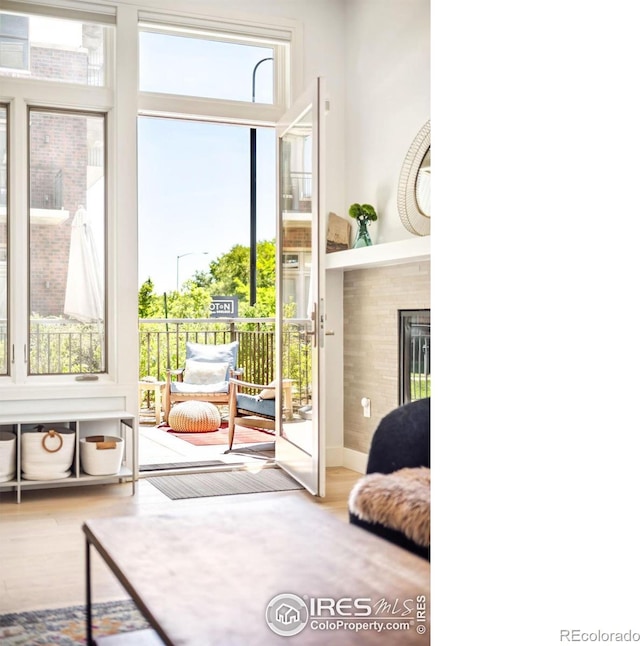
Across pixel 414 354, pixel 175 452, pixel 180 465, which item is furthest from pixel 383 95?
pixel 175 452

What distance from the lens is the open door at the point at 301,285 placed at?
2.91 metres

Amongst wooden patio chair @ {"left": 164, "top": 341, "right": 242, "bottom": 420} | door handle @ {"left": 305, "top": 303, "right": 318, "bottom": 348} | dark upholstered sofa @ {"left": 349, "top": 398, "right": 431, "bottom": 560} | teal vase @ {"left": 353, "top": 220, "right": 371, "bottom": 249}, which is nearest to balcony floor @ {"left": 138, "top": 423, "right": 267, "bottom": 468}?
wooden patio chair @ {"left": 164, "top": 341, "right": 242, "bottom": 420}

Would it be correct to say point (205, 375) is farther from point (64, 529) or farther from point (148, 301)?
point (64, 529)

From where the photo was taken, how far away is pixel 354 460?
3412 mm

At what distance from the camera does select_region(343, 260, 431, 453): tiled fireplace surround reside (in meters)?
2.95

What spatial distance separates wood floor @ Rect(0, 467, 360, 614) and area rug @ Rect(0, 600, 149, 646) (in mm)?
52

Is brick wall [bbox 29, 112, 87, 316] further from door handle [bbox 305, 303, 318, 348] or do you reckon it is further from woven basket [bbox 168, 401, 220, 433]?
woven basket [bbox 168, 401, 220, 433]

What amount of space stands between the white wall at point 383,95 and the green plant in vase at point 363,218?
0.16 ft

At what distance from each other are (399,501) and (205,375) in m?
4.01

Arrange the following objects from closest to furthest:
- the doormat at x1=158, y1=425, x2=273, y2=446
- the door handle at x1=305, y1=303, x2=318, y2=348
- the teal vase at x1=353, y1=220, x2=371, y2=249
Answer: the door handle at x1=305, y1=303, x2=318, y2=348 → the teal vase at x1=353, y1=220, x2=371, y2=249 → the doormat at x1=158, y1=425, x2=273, y2=446

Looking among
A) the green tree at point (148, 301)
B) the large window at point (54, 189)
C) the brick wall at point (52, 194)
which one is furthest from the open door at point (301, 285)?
the green tree at point (148, 301)
